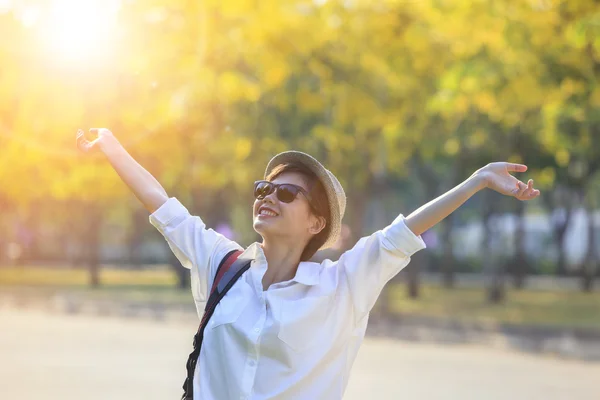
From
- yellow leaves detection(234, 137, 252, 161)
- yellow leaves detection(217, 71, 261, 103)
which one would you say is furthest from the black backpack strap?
yellow leaves detection(234, 137, 252, 161)

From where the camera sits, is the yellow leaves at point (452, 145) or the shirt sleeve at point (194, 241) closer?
the shirt sleeve at point (194, 241)

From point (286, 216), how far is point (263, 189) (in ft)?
0.37

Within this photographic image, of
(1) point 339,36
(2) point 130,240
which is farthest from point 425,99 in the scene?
(2) point 130,240

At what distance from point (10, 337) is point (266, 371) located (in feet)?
51.1

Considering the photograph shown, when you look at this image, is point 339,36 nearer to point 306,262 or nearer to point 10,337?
point 10,337

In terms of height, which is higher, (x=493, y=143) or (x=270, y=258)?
(x=493, y=143)

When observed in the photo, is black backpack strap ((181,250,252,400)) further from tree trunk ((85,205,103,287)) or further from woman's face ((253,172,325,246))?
tree trunk ((85,205,103,287))

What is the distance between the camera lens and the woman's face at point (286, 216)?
11.7 ft

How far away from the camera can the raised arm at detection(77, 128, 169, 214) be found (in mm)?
3684

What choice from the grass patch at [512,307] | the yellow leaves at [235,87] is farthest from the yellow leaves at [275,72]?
the grass patch at [512,307]

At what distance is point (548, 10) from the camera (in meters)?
20.0

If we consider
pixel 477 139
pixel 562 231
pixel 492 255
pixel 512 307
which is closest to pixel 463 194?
pixel 512 307

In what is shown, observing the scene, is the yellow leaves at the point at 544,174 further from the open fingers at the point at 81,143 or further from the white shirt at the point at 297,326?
the white shirt at the point at 297,326

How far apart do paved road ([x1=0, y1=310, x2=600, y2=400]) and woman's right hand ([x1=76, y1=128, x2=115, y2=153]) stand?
754 cm
